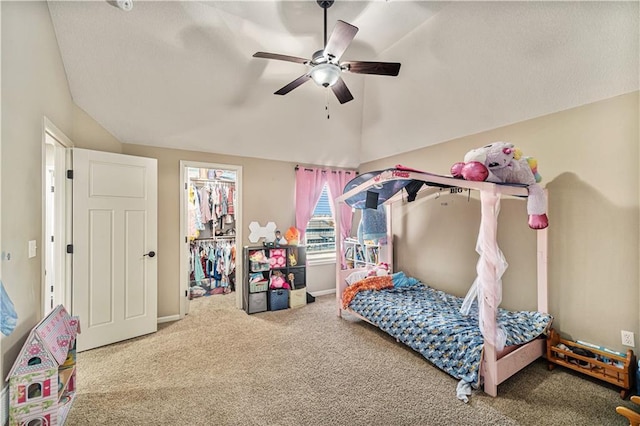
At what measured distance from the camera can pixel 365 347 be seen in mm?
2895

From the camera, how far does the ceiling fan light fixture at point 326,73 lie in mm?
2205

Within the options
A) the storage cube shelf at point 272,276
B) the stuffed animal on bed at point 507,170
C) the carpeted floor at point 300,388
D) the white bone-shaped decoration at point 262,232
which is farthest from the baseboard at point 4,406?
the stuffed animal on bed at point 507,170

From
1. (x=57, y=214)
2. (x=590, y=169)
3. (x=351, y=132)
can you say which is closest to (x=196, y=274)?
(x=57, y=214)

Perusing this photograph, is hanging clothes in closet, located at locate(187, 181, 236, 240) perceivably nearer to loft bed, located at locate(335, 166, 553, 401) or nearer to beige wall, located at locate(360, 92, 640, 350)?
loft bed, located at locate(335, 166, 553, 401)

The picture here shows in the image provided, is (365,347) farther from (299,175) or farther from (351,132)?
(351,132)

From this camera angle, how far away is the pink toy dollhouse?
1.64m

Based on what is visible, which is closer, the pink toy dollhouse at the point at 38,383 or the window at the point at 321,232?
the pink toy dollhouse at the point at 38,383

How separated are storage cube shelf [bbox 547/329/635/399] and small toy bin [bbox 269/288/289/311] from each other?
3.10 meters

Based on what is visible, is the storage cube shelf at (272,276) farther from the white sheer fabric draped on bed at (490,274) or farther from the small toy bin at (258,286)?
the white sheer fabric draped on bed at (490,274)

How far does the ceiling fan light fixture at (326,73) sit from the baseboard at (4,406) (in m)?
2.98

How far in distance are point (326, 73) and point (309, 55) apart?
3.82 feet

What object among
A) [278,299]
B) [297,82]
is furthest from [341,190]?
[297,82]

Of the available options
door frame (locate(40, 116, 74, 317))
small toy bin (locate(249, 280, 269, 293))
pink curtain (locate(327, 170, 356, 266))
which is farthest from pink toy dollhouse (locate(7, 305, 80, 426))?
pink curtain (locate(327, 170, 356, 266))

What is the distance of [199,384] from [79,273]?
1.79 metres
